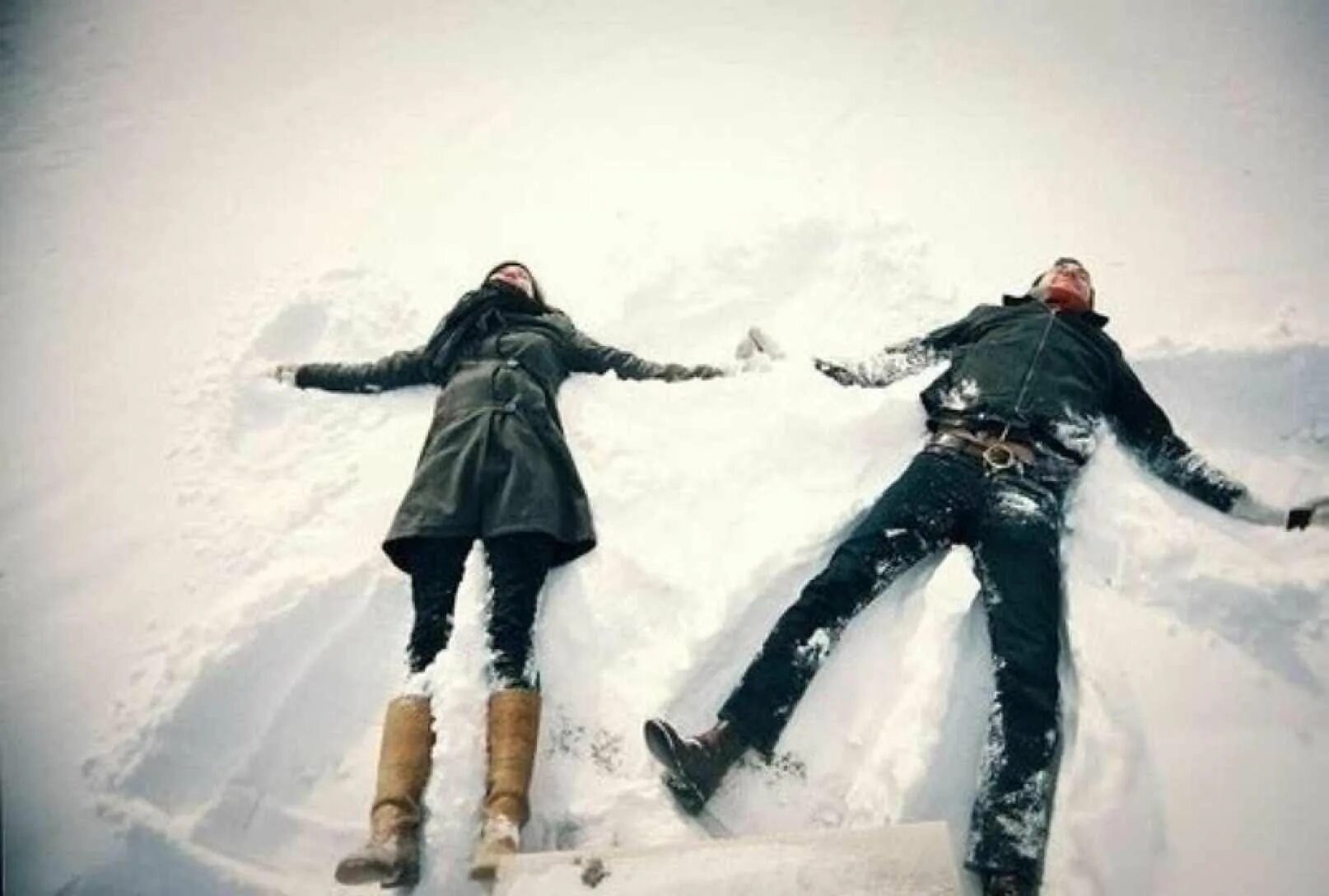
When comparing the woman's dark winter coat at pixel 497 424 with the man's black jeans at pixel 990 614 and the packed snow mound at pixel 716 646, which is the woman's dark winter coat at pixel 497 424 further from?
the man's black jeans at pixel 990 614

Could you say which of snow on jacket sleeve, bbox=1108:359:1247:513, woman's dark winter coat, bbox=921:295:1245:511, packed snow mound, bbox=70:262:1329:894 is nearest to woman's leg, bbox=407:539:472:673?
packed snow mound, bbox=70:262:1329:894

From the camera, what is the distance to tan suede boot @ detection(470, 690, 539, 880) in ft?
7.72

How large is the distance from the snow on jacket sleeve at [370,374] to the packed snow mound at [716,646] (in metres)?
0.11

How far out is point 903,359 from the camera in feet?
14.1

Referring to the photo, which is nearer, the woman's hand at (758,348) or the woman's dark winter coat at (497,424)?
the woman's dark winter coat at (497,424)

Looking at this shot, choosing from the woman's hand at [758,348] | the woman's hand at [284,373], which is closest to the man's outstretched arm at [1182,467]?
the woman's hand at [758,348]

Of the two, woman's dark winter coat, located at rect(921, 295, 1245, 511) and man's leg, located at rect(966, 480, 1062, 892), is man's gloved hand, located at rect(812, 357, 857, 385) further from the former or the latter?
man's leg, located at rect(966, 480, 1062, 892)

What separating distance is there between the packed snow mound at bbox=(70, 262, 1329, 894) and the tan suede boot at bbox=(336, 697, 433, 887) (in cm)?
10

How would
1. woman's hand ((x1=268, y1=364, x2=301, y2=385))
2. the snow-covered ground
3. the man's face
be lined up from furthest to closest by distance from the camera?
woman's hand ((x1=268, y1=364, x2=301, y2=385)) → the man's face → the snow-covered ground

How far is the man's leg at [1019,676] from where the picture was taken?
8.15 ft

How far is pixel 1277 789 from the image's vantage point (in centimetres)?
262

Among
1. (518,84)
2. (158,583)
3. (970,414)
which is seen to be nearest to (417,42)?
(518,84)

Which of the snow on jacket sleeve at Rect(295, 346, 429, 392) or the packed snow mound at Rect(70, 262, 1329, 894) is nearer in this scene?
the packed snow mound at Rect(70, 262, 1329, 894)

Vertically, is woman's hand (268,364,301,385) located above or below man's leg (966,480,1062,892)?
above
